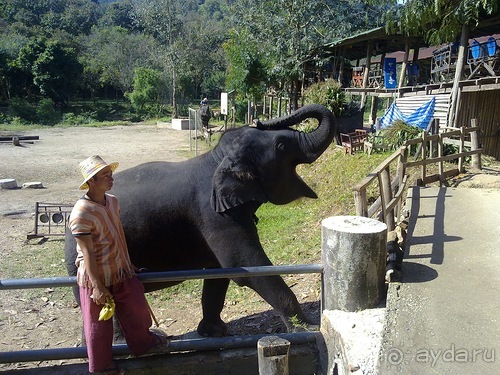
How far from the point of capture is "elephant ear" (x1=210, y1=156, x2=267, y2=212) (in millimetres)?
4418

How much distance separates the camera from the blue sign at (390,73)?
18.1 m

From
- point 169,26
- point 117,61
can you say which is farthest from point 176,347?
point 117,61

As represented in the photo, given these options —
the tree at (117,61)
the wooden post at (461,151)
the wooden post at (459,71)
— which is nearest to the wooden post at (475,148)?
the wooden post at (461,151)

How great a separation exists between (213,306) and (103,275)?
91.4 inches

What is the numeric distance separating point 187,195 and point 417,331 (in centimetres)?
231

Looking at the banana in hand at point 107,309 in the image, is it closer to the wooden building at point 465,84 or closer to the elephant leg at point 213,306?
the elephant leg at point 213,306

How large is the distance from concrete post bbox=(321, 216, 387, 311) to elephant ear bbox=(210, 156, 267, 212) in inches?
42.5

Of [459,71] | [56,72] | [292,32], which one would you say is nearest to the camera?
[459,71]

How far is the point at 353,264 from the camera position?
3.44m

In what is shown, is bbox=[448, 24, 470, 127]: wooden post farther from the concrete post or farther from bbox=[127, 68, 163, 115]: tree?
bbox=[127, 68, 163, 115]: tree

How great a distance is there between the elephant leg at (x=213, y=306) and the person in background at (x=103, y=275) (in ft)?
5.76

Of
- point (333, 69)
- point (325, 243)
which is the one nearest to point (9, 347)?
point (325, 243)

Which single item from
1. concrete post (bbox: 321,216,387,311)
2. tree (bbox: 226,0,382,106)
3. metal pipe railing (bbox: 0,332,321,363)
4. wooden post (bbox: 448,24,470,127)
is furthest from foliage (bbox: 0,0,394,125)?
metal pipe railing (bbox: 0,332,321,363)

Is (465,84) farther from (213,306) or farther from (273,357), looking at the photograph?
(273,357)
